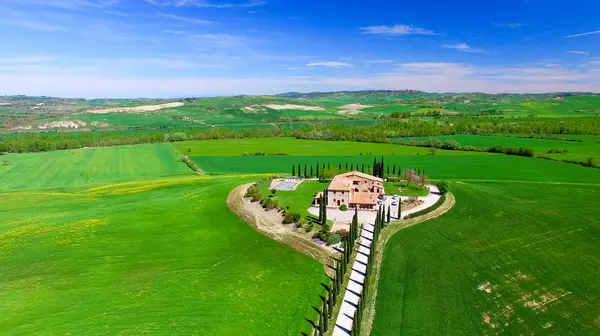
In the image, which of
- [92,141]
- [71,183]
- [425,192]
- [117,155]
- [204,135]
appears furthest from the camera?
[204,135]

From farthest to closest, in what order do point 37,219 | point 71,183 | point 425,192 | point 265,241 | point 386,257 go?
point 71,183 < point 425,192 < point 37,219 < point 265,241 < point 386,257

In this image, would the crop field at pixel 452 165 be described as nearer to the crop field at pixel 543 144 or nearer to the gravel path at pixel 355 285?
the crop field at pixel 543 144

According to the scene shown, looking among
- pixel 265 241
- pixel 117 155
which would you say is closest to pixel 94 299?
pixel 265 241

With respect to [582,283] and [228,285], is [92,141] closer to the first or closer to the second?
[228,285]

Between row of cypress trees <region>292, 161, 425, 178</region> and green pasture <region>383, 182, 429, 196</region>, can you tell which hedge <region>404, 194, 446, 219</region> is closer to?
green pasture <region>383, 182, 429, 196</region>

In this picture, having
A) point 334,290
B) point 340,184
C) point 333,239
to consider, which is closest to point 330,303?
point 334,290

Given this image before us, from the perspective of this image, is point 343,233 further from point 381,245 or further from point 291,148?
point 291,148
